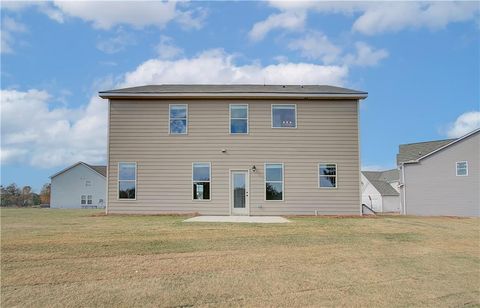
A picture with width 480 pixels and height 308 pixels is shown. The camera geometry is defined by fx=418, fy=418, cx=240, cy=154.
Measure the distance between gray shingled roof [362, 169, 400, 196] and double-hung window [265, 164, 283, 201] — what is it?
72.9 ft

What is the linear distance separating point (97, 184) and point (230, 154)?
103 feet

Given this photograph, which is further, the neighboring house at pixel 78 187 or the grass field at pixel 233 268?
the neighboring house at pixel 78 187

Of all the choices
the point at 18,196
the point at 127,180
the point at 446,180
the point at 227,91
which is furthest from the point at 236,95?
the point at 18,196

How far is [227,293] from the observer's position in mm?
5652

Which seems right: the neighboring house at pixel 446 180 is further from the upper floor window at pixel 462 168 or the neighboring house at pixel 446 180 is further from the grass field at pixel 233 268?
the grass field at pixel 233 268

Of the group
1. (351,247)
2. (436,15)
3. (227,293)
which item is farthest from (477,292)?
(436,15)

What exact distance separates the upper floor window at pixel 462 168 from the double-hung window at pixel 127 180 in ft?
55.6

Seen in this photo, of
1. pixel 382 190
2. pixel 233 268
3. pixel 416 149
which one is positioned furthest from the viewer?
pixel 382 190

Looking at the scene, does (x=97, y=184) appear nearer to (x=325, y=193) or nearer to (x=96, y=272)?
(x=325, y=193)

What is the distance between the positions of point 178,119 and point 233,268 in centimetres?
1089

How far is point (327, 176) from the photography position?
654 inches

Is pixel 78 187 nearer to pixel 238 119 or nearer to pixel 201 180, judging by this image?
pixel 201 180

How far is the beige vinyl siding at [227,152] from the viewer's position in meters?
16.5

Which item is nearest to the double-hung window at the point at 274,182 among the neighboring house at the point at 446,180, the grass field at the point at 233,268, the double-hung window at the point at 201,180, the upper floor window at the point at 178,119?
the double-hung window at the point at 201,180
